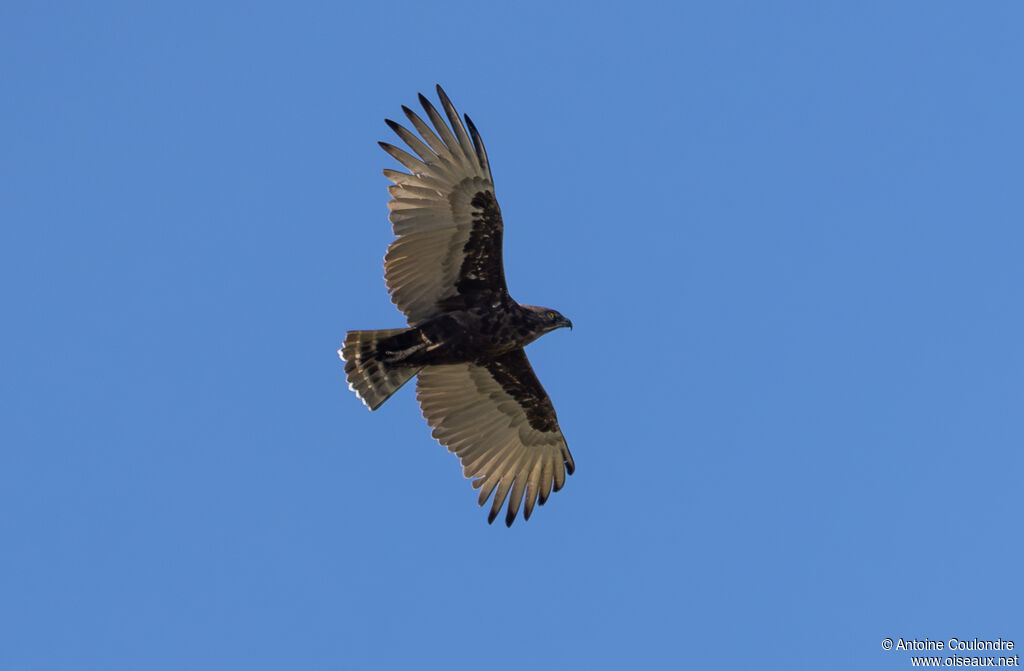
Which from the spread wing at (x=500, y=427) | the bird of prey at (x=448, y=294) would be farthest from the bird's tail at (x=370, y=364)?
the spread wing at (x=500, y=427)

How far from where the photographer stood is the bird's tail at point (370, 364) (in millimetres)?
14883

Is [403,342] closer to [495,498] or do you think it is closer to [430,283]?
[430,283]

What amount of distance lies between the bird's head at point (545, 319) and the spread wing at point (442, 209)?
23.2 inches

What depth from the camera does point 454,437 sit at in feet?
53.1

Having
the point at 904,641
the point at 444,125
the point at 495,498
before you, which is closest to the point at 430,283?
the point at 444,125

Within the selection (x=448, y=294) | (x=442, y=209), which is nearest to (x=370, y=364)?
(x=448, y=294)

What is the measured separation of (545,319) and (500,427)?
1883 millimetres

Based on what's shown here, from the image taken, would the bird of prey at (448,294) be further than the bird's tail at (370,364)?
No

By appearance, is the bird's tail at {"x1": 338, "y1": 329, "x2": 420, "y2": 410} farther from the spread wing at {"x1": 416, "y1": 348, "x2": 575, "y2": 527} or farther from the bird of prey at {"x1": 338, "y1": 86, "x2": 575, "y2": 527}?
the spread wing at {"x1": 416, "y1": 348, "x2": 575, "y2": 527}

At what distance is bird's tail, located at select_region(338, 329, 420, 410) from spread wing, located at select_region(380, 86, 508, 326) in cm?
61

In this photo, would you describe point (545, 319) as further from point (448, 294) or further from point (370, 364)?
point (370, 364)


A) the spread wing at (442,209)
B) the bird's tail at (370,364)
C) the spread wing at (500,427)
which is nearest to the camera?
the spread wing at (442,209)

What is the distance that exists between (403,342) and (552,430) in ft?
8.17

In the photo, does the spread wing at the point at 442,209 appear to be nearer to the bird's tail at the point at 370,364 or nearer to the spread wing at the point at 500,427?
the bird's tail at the point at 370,364
